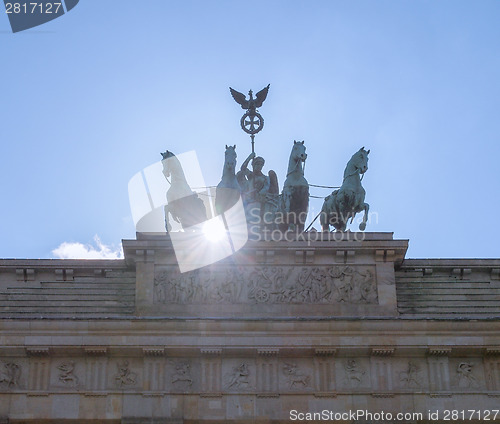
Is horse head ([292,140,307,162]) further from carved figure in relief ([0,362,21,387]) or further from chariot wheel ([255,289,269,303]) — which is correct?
carved figure in relief ([0,362,21,387])

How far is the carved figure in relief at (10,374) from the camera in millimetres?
28484

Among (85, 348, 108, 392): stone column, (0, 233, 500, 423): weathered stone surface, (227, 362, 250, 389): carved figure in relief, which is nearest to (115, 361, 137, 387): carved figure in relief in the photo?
(0, 233, 500, 423): weathered stone surface

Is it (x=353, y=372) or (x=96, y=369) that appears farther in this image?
(x=353, y=372)

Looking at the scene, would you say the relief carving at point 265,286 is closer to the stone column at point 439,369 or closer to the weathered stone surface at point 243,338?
the weathered stone surface at point 243,338

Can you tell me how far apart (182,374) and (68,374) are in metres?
2.62

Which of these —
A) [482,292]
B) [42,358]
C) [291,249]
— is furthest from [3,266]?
[482,292]

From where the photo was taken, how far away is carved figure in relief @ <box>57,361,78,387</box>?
1125 inches

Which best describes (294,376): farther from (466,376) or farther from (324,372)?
(466,376)

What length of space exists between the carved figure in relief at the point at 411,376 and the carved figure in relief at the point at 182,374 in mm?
4889

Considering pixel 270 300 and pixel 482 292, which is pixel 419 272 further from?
pixel 270 300

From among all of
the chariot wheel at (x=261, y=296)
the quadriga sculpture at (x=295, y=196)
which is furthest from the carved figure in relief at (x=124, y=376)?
the quadriga sculpture at (x=295, y=196)

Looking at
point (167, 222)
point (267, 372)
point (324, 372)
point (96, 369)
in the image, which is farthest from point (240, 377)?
point (167, 222)

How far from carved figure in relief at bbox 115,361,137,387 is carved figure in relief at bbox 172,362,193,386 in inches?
37.1

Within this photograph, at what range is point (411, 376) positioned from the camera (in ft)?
94.6
